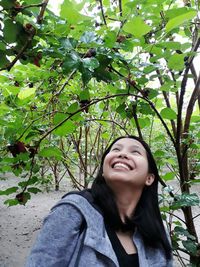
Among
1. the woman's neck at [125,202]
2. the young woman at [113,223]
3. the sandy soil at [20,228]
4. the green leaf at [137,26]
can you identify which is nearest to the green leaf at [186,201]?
the young woman at [113,223]

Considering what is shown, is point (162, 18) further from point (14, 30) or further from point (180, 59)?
point (14, 30)

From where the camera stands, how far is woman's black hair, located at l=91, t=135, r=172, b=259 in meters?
1.01

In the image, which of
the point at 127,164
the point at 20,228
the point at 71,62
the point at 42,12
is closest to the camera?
the point at 71,62

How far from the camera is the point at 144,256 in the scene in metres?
1.00

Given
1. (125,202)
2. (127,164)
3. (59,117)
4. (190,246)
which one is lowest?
(190,246)

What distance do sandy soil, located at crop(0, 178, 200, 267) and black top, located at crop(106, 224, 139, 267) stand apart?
189cm

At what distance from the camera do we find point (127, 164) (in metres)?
1.08

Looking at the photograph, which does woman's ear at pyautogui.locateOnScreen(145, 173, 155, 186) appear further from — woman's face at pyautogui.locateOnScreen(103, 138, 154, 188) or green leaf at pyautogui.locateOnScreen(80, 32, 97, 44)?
green leaf at pyautogui.locateOnScreen(80, 32, 97, 44)

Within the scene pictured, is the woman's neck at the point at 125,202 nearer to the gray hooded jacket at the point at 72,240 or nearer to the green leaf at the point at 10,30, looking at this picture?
the gray hooded jacket at the point at 72,240

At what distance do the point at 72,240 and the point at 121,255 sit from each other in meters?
0.18

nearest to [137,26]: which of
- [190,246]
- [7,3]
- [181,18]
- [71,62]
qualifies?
[181,18]

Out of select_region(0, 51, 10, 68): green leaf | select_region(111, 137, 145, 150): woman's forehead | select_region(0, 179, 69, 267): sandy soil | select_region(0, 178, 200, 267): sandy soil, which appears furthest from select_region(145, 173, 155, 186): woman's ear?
select_region(0, 179, 69, 267): sandy soil

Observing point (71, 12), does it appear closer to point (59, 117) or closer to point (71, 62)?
point (71, 62)

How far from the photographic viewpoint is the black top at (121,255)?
0.94 meters
